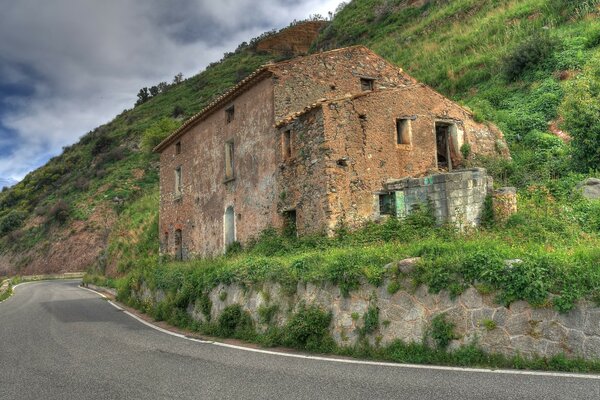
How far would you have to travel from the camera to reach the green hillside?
420 inches

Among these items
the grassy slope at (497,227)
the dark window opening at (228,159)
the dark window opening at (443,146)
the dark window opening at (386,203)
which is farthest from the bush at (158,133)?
the dark window opening at (386,203)

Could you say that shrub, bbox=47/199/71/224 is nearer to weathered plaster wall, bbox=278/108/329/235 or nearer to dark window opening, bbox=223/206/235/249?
dark window opening, bbox=223/206/235/249

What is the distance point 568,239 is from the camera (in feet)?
33.0

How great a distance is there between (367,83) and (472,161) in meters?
5.38

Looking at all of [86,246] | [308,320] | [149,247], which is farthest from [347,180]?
[86,246]

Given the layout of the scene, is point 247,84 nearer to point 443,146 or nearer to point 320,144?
point 320,144

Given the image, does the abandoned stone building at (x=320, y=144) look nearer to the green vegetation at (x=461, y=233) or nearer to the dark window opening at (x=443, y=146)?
the dark window opening at (x=443, y=146)

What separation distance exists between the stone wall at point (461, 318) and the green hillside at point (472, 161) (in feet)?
1.20

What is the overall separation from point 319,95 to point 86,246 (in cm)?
3761

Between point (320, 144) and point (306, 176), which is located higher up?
point (320, 144)

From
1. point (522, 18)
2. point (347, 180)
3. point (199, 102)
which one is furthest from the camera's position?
point (199, 102)

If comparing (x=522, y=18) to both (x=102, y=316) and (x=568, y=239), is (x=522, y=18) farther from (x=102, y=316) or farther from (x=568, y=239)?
(x=102, y=316)

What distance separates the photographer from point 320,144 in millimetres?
14891

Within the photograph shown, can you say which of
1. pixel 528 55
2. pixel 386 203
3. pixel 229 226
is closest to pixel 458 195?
pixel 386 203
